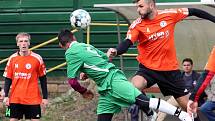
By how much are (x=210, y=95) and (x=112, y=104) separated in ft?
9.25

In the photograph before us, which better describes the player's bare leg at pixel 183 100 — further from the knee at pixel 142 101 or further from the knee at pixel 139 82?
the knee at pixel 142 101

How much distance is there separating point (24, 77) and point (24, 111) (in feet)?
2.07

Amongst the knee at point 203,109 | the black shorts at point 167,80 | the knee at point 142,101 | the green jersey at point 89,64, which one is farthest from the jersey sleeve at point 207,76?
the knee at point 203,109

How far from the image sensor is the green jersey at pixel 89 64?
10961mm

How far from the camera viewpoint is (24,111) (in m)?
13.6

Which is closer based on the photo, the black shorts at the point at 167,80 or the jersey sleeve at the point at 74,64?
the jersey sleeve at the point at 74,64

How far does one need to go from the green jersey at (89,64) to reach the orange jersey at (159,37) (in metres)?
1.03

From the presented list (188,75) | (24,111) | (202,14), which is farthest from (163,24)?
(24,111)

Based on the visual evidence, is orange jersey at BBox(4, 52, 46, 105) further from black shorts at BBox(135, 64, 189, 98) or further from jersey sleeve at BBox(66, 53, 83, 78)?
jersey sleeve at BBox(66, 53, 83, 78)

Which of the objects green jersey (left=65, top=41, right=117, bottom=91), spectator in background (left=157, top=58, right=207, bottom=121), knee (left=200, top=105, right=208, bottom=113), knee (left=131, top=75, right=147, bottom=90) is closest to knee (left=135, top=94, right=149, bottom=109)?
green jersey (left=65, top=41, right=117, bottom=91)

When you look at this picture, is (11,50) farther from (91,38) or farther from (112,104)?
(112,104)

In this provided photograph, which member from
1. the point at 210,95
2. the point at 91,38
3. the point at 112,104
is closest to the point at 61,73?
the point at 91,38

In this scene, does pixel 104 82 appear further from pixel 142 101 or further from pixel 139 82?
pixel 139 82

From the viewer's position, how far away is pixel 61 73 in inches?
688
